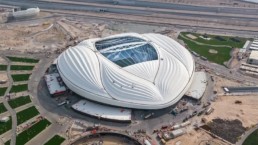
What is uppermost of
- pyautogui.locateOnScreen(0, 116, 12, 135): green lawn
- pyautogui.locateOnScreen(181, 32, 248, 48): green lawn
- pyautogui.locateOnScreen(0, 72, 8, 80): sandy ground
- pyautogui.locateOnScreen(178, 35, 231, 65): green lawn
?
pyautogui.locateOnScreen(181, 32, 248, 48): green lawn

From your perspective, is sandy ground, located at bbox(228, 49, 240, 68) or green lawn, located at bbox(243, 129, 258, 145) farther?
sandy ground, located at bbox(228, 49, 240, 68)

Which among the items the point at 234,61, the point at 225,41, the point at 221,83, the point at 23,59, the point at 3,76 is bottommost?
the point at 3,76

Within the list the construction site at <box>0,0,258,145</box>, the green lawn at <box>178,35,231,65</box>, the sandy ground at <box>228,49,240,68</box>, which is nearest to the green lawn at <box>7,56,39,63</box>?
the construction site at <box>0,0,258,145</box>

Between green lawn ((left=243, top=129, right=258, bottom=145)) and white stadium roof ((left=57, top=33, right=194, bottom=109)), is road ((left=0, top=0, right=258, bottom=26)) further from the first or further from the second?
green lawn ((left=243, top=129, right=258, bottom=145))

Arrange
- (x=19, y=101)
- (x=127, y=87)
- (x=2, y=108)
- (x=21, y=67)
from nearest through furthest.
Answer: (x=127, y=87)
(x=2, y=108)
(x=19, y=101)
(x=21, y=67)

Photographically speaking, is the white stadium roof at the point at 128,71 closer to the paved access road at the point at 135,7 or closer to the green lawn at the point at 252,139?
the green lawn at the point at 252,139

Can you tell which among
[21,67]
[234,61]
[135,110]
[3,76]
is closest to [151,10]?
[234,61]

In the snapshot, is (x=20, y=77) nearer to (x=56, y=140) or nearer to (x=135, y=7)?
(x=56, y=140)
